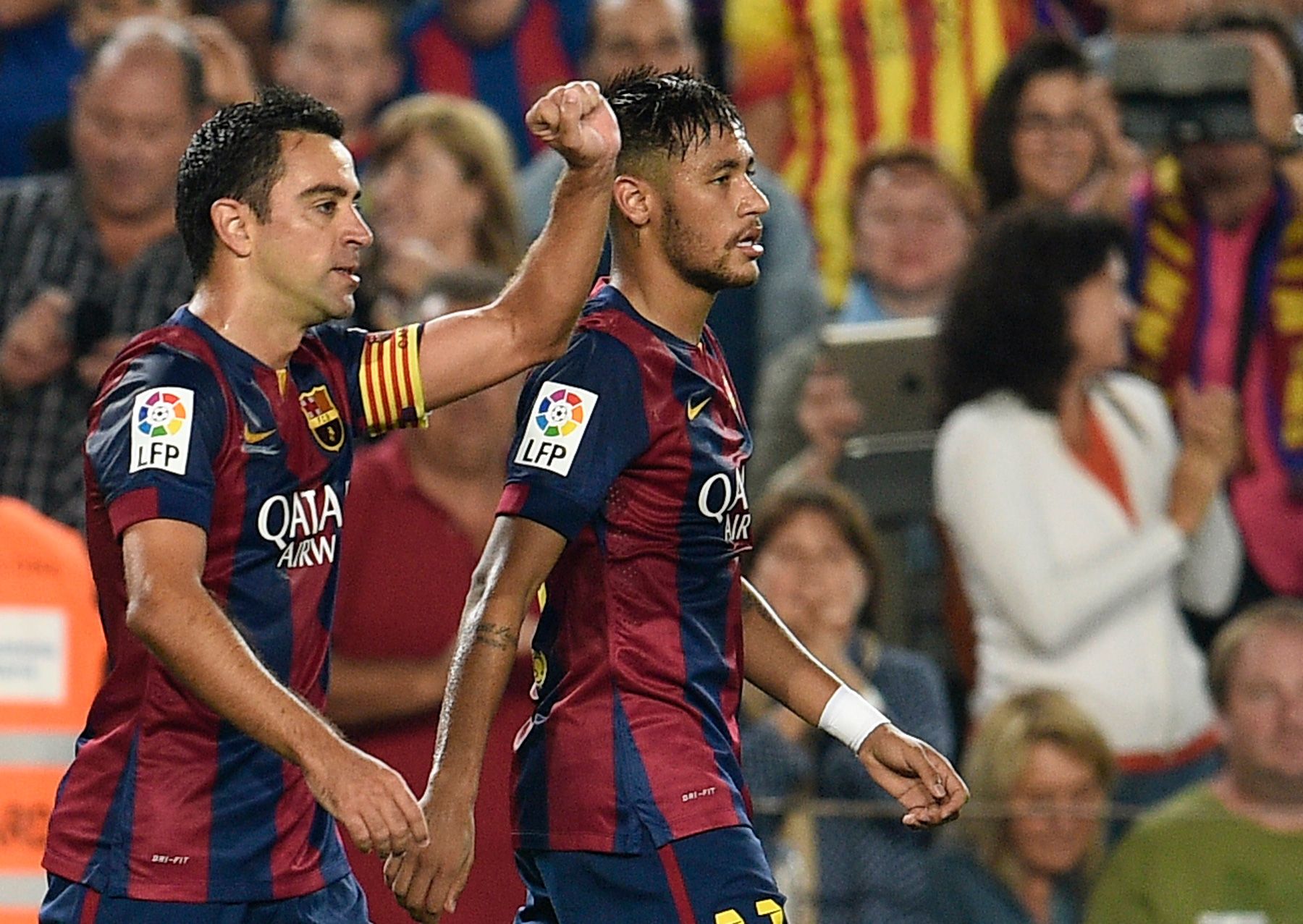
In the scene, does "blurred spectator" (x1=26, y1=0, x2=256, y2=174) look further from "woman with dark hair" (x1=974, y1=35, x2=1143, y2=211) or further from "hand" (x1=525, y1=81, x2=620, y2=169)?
"hand" (x1=525, y1=81, x2=620, y2=169)

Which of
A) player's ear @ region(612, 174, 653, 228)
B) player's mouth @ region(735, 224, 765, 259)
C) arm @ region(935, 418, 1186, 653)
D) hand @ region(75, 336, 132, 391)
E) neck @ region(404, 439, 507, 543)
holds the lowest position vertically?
arm @ region(935, 418, 1186, 653)

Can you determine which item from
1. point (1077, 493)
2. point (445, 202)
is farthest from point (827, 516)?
point (445, 202)

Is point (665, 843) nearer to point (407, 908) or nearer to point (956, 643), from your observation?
point (407, 908)

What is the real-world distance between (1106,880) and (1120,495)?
1.13 metres

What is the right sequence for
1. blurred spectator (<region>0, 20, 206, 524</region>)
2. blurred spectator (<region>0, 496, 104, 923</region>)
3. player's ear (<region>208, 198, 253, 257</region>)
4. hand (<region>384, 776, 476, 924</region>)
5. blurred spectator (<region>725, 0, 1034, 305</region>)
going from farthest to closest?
blurred spectator (<region>725, 0, 1034, 305</region>), blurred spectator (<region>0, 20, 206, 524</region>), blurred spectator (<region>0, 496, 104, 923</region>), player's ear (<region>208, 198, 253, 257</region>), hand (<region>384, 776, 476, 924</region>)

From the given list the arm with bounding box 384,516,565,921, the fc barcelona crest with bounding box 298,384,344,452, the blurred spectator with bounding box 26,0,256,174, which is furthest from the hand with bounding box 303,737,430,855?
the blurred spectator with bounding box 26,0,256,174

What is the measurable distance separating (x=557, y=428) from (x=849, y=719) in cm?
70

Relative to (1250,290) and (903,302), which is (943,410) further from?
(1250,290)

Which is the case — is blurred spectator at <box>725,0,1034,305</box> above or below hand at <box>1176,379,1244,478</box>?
above

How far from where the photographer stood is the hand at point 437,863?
11.0 ft

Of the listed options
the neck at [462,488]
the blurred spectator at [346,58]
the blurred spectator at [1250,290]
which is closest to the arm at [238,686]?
the neck at [462,488]

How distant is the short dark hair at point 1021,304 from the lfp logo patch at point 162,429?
3.23m

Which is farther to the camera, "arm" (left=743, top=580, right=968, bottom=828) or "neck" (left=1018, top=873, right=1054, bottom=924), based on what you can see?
"neck" (left=1018, top=873, right=1054, bottom=924)

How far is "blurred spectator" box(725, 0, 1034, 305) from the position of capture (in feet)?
24.7
